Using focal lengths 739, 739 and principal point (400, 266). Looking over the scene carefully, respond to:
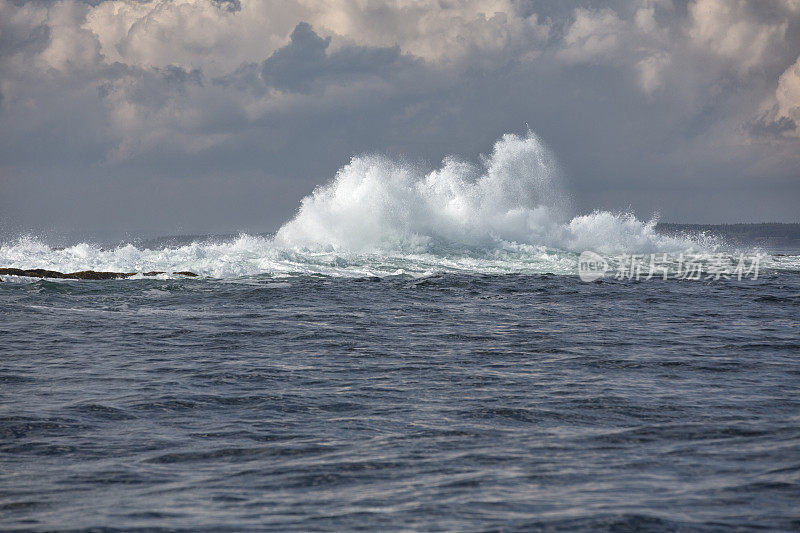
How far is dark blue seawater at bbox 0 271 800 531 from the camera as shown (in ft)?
15.8

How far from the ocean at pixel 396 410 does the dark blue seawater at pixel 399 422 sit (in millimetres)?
30

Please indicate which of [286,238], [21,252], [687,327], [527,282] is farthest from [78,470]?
[286,238]

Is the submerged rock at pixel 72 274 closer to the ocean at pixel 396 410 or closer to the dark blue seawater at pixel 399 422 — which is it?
the ocean at pixel 396 410

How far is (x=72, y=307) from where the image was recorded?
16.5 m

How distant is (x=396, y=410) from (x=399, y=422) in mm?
505

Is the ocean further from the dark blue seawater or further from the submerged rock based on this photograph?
the submerged rock

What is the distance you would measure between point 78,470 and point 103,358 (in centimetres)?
514

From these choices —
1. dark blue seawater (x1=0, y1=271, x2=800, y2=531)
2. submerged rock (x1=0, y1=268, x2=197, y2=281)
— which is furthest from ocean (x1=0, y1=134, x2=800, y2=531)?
submerged rock (x1=0, y1=268, x2=197, y2=281)

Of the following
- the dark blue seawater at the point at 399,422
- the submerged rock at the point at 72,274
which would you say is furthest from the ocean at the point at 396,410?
the submerged rock at the point at 72,274

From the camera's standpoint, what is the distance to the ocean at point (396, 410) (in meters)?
4.86

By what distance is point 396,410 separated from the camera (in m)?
7.59

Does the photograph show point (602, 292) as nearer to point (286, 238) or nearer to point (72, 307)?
point (72, 307)

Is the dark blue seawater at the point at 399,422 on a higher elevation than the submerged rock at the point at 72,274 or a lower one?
lower

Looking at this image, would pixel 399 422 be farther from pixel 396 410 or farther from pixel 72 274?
pixel 72 274
